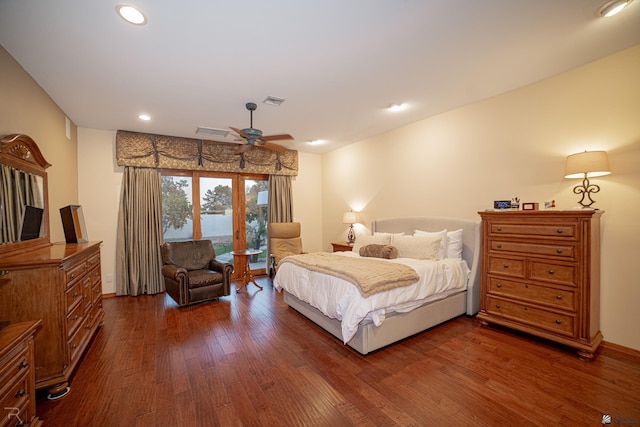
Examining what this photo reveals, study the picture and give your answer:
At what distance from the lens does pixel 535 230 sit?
9.17 ft

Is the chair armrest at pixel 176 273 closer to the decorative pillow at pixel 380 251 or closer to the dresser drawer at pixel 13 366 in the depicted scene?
the dresser drawer at pixel 13 366

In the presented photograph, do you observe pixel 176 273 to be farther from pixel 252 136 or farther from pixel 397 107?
pixel 397 107

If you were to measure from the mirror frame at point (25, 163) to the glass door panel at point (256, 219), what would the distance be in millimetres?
3196

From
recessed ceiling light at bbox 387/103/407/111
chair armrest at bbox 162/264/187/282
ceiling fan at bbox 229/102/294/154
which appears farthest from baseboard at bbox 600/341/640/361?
chair armrest at bbox 162/264/187/282

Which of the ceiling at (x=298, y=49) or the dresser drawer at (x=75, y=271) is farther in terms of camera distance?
the dresser drawer at (x=75, y=271)

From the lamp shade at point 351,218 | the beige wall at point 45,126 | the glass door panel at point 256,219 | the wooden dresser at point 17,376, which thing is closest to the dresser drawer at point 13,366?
the wooden dresser at point 17,376

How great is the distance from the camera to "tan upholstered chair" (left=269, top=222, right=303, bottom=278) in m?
5.38

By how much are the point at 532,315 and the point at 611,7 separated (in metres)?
2.69

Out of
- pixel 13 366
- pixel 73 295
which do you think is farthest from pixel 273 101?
pixel 13 366

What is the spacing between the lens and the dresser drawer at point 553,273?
8.41 ft

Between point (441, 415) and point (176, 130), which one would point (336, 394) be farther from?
point (176, 130)


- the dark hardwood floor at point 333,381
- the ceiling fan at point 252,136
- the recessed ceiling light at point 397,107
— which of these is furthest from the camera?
the recessed ceiling light at point 397,107

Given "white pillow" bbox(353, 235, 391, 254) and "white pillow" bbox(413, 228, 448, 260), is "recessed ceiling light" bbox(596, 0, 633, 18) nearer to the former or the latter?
"white pillow" bbox(413, 228, 448, 260)

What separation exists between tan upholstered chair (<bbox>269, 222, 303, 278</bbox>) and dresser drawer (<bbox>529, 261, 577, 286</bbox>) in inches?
153
